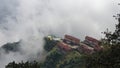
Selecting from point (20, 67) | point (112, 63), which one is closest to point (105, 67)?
point (112, 63)

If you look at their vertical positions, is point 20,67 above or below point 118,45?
above

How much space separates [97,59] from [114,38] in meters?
3.70

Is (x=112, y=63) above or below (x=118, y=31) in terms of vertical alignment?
below

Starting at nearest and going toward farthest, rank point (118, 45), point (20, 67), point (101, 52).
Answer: point (118, 45)
point (101, 52)
point (20, 67)

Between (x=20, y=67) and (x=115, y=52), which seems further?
(x=20, y=67)

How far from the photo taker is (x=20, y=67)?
338ft

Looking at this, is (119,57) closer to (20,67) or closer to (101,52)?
(101,52)

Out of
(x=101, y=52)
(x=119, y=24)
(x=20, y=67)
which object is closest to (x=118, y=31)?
(x=119, y=24)

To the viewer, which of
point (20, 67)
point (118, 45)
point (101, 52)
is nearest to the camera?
point (118, 45)

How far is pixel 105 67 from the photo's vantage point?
155 ft

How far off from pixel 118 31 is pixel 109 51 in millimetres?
2960

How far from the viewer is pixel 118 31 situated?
47.7m

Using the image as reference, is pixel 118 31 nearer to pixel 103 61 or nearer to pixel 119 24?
pixel 119 24

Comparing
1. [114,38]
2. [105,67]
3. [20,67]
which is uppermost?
[20,67]
